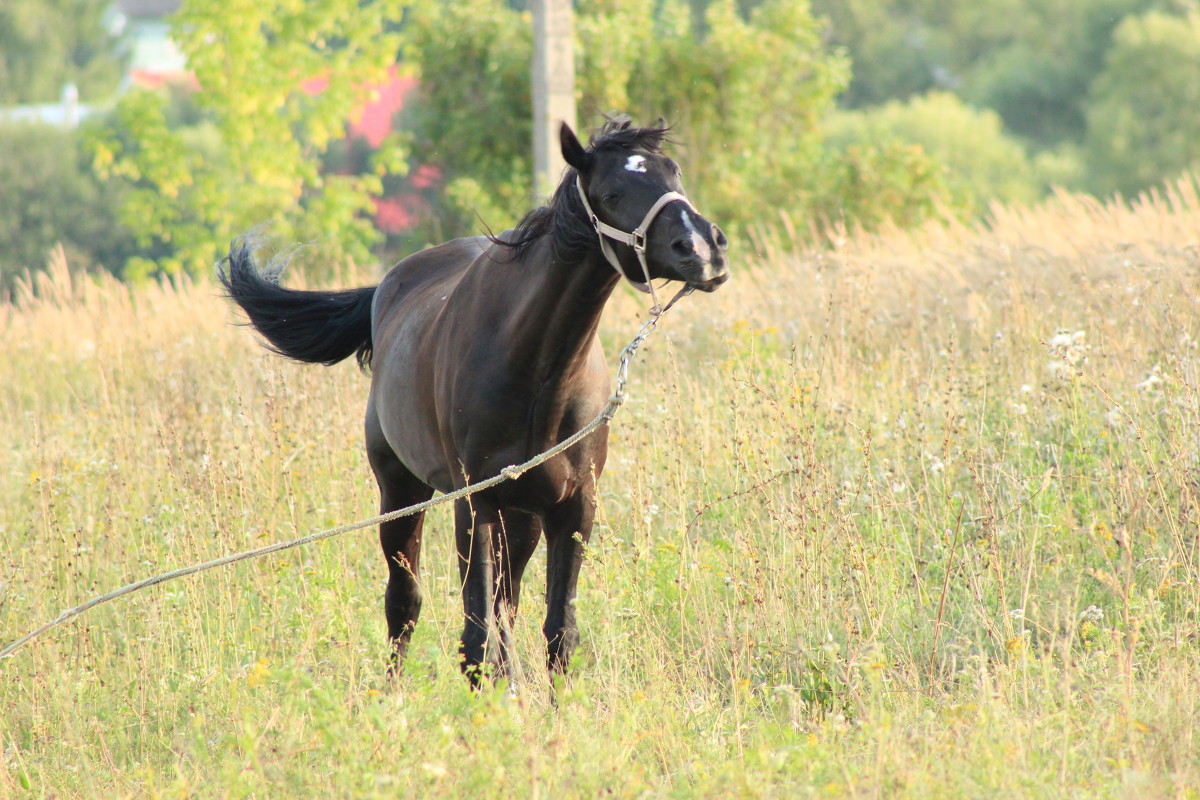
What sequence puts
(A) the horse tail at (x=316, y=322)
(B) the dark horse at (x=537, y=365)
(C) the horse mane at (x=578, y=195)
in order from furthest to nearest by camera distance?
(A) the horse tail at (x=316, y=322)
(C) the horse mane at (x=578, y=195)
(B) the dark horse at (x=537, y=365)

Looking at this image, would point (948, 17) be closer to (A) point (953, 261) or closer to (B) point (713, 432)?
(A) point (953, 261)

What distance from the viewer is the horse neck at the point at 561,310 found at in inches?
162

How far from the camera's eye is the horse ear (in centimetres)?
394

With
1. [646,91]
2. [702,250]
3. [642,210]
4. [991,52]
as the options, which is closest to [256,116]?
[646,91]

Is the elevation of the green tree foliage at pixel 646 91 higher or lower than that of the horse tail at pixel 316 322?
higher

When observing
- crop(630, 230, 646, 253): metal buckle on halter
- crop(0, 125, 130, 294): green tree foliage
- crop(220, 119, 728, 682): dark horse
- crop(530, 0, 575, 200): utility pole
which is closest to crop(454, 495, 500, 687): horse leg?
crop(220, 119, 728, 682): dark horse

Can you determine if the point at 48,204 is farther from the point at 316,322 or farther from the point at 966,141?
the point at 316,322

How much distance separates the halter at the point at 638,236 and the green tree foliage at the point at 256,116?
10479mm

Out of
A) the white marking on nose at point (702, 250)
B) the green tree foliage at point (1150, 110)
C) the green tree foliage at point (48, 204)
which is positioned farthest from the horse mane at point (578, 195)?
the green tree foliage at point (1150, 110)

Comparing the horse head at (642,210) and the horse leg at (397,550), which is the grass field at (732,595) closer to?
the horse leg at (397,550)

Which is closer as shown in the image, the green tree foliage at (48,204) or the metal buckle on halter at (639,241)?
the metal buckle on halter at (639,241)

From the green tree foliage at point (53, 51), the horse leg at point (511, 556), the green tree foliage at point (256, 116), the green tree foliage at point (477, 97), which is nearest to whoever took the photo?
the horse leg at point (511, 556)

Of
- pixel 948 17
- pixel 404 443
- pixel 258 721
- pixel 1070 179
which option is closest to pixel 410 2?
pixel 404 443

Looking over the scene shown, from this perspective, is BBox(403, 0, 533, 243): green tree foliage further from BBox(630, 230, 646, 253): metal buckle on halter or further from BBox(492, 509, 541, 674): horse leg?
BBox(630, 230, 646, 253): metal buckle on halter
